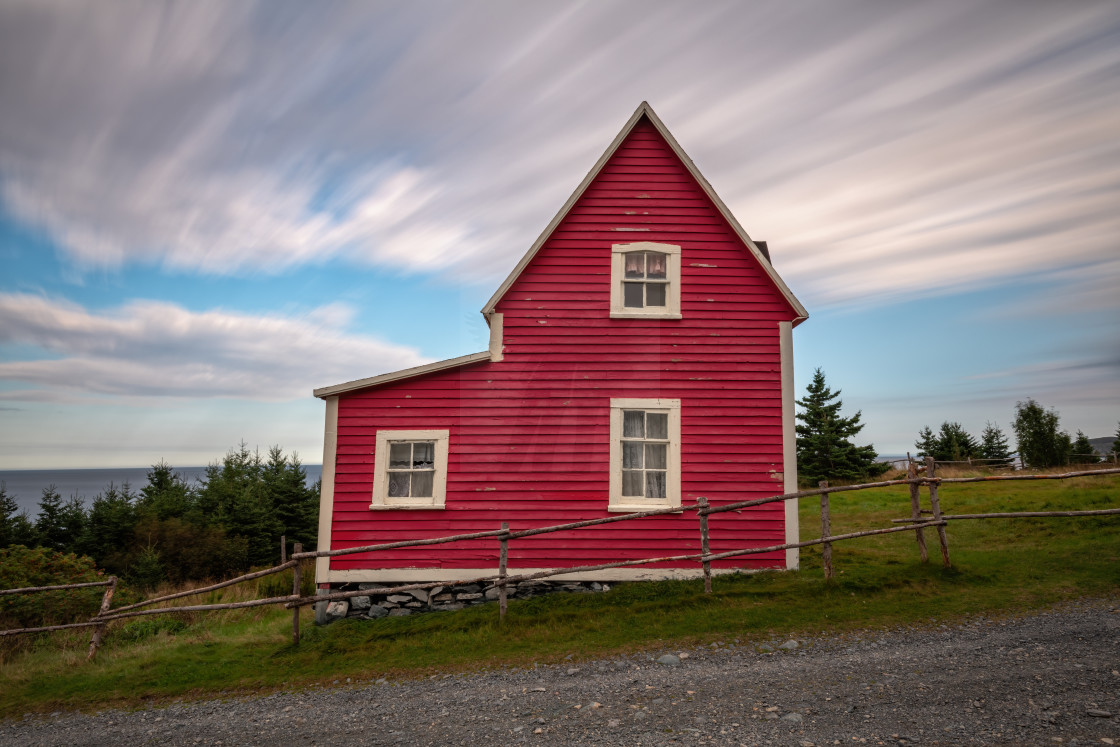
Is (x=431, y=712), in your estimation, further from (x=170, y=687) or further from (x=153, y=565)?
(x=153, y=565)

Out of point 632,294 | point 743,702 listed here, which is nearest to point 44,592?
point 632,294

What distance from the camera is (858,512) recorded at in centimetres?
2089

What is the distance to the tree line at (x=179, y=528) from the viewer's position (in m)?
22.1

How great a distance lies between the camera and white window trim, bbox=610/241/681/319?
39.9ft

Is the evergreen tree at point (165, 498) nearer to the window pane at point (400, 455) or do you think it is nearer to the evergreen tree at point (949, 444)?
the window pane at point (400, 455)

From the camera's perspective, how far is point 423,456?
11922 millimetres

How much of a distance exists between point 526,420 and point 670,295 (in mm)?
3571

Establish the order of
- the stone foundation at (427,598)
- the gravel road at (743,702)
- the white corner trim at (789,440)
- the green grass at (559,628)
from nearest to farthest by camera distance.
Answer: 1. the gravel road at (743,702)
2. the green grass at (559,628)
3. the stone foundation at (427,598)
4. the white corner trim at (789,440)

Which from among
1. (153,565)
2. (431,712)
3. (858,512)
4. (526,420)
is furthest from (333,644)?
(858,512)

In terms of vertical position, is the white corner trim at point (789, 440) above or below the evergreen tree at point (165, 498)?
above

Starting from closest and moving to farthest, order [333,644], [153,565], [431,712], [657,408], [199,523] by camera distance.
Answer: [431,712] → [333,644] → [657,408] → [153,565] → [199,523]

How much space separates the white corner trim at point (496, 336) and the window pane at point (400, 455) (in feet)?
7.46

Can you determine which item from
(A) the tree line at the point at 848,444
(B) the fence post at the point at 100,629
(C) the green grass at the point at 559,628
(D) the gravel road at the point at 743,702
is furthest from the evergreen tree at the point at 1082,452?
(B) the fence post at the point at 100,629

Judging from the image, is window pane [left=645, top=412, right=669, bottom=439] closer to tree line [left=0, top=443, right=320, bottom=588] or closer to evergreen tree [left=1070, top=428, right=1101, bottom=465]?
tree line [left=0, top=443, right=320, bottom=588]
